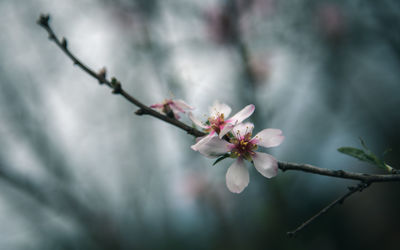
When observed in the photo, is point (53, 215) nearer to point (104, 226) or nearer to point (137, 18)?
point (104, 226)

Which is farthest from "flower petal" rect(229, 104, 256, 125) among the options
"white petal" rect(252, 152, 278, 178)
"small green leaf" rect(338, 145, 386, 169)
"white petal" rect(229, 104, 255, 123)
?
"small green leaf" rect(338, 145, 386, 169)

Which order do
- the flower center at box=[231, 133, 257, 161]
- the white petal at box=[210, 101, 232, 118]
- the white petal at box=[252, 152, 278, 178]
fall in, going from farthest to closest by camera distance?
the white petal at box=[210, 101, 232, 118]
the flower center at box=[231, 133, 257, 161]
the white petal at box=[252, 152, 278, 178]

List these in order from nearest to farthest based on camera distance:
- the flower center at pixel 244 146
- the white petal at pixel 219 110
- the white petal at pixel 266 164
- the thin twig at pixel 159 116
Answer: the thin twig at pixel 159 116 → the white petal at pixel 266 164 → the flower center at pixel 244 146 → the white petal at pixel 219 110

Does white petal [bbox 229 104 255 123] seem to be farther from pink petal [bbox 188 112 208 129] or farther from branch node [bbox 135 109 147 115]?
branch node [bbox 135 109 147 115]

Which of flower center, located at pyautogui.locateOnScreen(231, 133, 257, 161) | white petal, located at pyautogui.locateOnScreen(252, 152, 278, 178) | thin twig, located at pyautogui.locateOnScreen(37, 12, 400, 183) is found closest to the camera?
thin twig, located at pyautogui.locateOnScreen(37, 12, 400, 183)

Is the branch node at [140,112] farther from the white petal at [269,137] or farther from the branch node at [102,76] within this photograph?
the white petal at [269,137]

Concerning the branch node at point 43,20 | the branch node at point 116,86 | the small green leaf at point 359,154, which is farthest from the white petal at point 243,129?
the branch node at point 43,20
